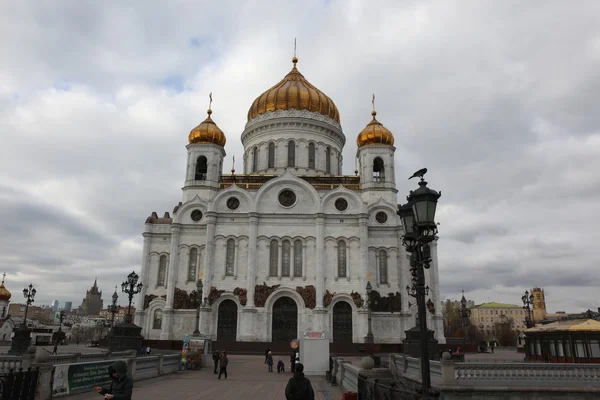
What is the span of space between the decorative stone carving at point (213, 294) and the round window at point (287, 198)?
847cm

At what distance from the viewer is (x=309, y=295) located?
3462 centimetres

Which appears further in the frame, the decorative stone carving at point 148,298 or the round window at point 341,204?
the round window at point 341,204

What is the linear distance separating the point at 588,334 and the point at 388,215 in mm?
19787

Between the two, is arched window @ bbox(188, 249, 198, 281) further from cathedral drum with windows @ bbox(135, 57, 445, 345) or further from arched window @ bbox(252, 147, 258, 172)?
arched window @ bbox(252, 147, 258, 172)

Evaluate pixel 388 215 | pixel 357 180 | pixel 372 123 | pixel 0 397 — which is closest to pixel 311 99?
pixel 372 123

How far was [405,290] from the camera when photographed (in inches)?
1405

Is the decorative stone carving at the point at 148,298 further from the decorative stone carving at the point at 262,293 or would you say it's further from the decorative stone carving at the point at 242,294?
the decorative stone carving at the point at 262,293

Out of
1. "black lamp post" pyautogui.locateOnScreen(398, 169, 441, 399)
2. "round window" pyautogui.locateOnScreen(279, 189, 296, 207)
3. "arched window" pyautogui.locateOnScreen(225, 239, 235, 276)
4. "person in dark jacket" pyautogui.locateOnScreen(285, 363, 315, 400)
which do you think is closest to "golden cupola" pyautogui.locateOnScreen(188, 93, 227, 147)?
"round window" pyautogui.locateOnScreen(279, 189, 296, 207)

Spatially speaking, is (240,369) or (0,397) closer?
(0,397)

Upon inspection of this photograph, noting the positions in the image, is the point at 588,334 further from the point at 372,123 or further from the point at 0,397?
the point at 372,123

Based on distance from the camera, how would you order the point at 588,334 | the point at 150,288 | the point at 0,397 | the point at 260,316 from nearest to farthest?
the point at 0,397 → the point at 588,334 → the point at 260,316 → the point at 150,288

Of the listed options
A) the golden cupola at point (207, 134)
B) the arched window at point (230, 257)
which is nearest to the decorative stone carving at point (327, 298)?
the arched window at point (230, 257)

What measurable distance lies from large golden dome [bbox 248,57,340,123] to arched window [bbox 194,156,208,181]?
755cm

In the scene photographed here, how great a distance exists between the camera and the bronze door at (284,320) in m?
34.2
